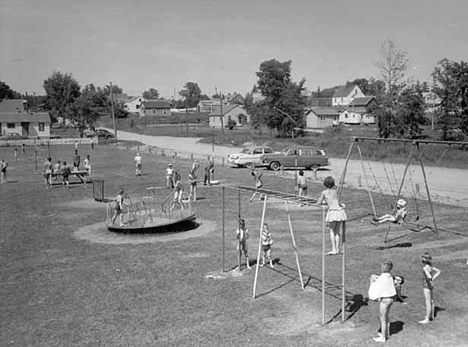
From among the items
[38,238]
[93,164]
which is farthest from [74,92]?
[38,238]

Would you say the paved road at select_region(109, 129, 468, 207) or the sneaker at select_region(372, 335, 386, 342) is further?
the paved road at select_region(109, 129, 468, 207)

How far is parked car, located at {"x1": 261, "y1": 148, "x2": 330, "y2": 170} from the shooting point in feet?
132

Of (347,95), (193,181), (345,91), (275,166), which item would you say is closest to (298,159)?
(275,166)

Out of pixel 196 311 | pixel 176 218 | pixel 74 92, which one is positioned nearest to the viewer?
pixel 196 311

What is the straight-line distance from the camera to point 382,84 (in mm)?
61062

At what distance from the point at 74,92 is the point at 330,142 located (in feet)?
290

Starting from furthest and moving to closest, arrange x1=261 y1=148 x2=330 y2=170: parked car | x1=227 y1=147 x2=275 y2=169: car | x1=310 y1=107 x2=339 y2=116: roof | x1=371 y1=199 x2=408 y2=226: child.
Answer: x1=310 y1=107 x2=339 y2=116: roof, x1=227 y1=147 x2=275 y2=169: car, x1=261 y1=148 x2=330 y2=170: parked car, x1=371 y1=199 x2=408 y2=226: child

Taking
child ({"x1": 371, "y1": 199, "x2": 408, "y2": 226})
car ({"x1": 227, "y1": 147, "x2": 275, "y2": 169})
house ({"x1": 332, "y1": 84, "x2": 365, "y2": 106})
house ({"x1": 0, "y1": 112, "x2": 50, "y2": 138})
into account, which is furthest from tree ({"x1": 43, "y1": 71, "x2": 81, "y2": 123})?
child ({"x1": 371, "y1": 199, "x2": 408, "y2": 226})

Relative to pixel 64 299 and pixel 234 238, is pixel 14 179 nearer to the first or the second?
pixel 234 238

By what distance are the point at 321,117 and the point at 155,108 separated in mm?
65504

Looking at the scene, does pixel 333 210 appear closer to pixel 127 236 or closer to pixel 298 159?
pixel 127 236

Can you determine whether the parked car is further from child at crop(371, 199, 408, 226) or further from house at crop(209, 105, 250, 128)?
house at crop(209, 105, 250, 128)

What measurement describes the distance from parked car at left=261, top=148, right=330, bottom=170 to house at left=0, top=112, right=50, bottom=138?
198 ft

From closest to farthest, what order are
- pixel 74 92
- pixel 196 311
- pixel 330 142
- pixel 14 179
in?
pixel 196 311
pixel 14 179
pixel 330 142
pixel 74 92
